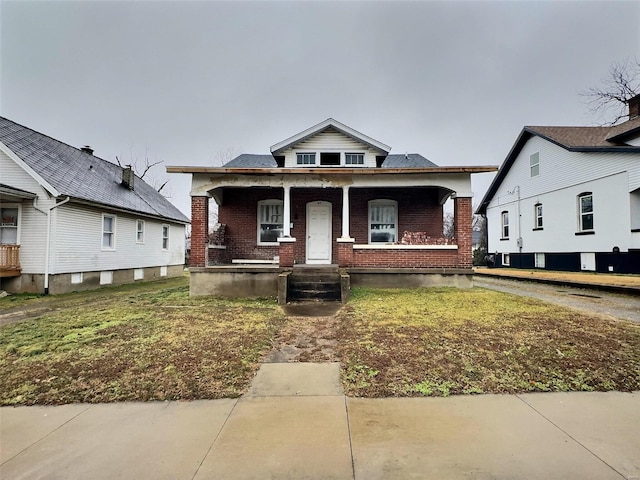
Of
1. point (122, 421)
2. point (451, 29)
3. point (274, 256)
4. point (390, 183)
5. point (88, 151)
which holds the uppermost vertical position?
point (451, 29)

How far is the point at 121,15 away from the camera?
12055 millimetres

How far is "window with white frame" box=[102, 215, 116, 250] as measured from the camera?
541 inches

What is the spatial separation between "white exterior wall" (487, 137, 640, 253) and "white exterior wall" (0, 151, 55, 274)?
22.2 meters

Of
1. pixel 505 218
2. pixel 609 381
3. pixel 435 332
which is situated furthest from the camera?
pixel 505 218

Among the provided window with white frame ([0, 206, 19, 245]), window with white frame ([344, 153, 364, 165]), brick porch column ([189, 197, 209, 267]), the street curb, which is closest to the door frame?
window with white frame ([344, 153, 364, 165])

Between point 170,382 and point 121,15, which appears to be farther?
point 121,15

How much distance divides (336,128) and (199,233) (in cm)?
657

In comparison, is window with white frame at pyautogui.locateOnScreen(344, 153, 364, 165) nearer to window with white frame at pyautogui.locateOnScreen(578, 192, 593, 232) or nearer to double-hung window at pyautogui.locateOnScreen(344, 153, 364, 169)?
double-hung window at pyautogui.locateOnScreen(344, 153, 364, 169)

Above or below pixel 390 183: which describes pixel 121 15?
above

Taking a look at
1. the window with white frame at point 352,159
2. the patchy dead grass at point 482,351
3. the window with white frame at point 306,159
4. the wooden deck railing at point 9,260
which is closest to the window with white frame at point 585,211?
the patchy dead grass at point 482,351

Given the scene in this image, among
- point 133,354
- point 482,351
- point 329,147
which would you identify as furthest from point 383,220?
point 133,354

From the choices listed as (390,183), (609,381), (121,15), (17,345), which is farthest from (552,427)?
(121,15)

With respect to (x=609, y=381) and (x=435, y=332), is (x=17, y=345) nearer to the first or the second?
(x=435, y=332)

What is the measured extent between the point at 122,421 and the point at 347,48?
20332 mm
